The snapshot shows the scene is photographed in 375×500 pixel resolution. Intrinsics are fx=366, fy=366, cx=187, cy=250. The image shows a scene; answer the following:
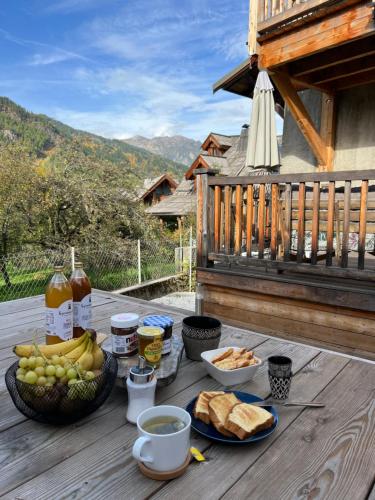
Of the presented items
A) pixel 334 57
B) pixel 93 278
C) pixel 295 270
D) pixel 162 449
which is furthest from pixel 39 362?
pixel 93 278

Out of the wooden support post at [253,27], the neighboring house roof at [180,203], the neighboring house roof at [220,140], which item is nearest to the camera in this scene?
the wooden support post at [253,27]

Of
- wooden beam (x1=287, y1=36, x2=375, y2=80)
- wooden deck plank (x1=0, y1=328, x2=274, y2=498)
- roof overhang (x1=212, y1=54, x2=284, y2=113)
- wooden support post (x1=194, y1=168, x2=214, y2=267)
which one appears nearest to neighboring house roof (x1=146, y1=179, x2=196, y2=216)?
roof overhang (x1=212, y1=54, x2=284, y2=113)

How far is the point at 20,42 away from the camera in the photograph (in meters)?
50.0

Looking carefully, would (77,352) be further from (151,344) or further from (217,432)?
(217,432)

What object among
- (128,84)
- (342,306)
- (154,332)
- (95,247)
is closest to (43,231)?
(95,247)

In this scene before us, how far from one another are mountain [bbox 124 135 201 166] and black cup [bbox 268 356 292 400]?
547 ft

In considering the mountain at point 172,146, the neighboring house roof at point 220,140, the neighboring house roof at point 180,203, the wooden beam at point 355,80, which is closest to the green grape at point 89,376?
the wooden beam at point 355,80

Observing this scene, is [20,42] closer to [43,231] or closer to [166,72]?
[166,72]

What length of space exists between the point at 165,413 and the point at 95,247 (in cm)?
811

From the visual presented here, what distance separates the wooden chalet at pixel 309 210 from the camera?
8.80 feet

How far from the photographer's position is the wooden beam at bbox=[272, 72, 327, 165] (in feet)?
14.5

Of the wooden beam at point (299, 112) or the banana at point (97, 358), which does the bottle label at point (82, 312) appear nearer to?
the banana at point (97, 358)

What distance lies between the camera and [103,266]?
7.64 metres

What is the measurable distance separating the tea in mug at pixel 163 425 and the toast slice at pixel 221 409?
109 millimetres
